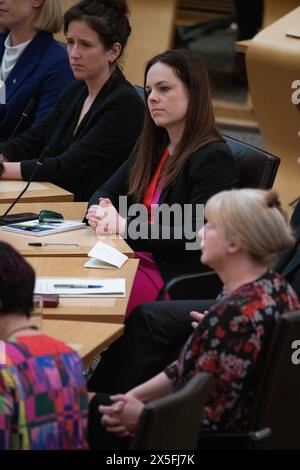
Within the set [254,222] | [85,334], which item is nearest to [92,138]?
[85,334]

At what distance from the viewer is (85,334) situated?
2.83 meters

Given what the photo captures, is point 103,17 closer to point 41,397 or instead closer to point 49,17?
point 49,17

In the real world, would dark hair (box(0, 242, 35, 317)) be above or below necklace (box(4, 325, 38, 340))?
above

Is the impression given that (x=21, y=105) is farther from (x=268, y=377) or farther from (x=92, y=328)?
(x=268, y=377)

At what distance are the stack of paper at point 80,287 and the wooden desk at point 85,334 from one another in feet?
0.70

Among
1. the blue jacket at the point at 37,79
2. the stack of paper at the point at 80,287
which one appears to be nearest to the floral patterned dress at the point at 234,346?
the stack of paper at the point at 80,287

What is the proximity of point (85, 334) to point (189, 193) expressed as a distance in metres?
1.12

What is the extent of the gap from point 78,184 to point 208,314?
2230 mm

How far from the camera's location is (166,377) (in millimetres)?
2670

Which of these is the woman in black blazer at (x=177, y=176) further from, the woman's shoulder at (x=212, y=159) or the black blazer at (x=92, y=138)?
the black blazer at (x=92, y=138)

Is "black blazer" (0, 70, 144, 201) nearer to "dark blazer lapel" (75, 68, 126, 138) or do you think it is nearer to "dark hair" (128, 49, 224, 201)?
"dark blazer lapel" (75, 68, 126, 138)

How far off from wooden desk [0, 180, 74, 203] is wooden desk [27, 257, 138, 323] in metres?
0.82

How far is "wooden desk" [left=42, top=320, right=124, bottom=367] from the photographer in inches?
107

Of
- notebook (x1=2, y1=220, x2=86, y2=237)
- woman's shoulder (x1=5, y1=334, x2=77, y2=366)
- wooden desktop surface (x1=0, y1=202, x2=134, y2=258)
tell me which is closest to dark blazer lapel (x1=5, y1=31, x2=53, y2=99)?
wooden desktop surface (x1=0, y1=202, x2=134, y2=258)
